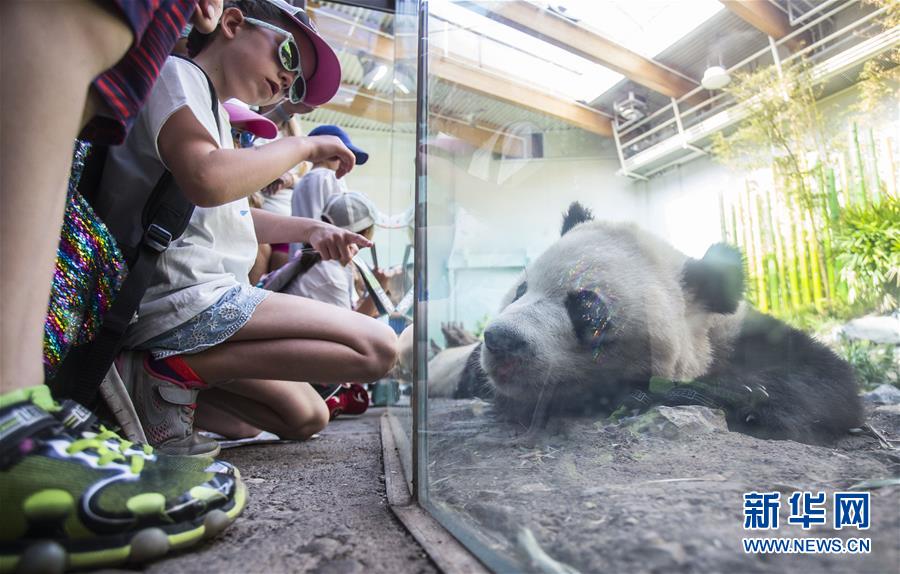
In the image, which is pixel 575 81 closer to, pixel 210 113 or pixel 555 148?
pixel 555 148

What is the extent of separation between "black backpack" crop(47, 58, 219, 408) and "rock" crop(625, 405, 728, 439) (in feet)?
2.88

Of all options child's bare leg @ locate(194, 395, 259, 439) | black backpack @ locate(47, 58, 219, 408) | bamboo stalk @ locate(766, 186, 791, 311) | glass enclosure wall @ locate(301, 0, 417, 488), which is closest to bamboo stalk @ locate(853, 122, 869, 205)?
bamboo stalk @ locate(766, 186, 791, 311)

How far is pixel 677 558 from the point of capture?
1.35ft

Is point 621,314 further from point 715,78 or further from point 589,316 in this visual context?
point 715,78

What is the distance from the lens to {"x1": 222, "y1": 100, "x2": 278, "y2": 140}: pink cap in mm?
1252

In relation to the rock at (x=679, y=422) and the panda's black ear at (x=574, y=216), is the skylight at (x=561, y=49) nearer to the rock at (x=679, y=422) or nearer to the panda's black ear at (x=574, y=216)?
the panda's black ear at (x=574, y=216)

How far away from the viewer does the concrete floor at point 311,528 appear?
563 mm

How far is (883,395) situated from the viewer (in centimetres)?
83

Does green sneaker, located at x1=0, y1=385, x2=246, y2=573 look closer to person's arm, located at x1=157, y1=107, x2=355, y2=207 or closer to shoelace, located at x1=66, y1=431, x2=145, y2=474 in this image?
shoelace, located at x1=66, y1=431, x2=145, y2=474

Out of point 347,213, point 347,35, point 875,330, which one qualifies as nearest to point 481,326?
point 875,330

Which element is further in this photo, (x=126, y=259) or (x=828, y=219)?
(x=126, y=259)

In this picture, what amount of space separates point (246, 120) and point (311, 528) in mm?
976

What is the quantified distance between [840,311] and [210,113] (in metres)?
1.15

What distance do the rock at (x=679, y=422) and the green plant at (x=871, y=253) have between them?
12.0 inches
